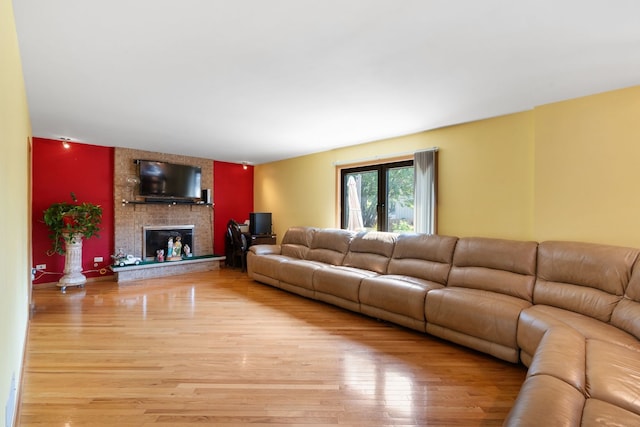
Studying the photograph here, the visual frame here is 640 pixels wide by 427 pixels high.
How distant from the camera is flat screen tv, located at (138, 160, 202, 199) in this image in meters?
5.61

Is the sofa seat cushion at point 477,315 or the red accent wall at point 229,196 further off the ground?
the red accent wall at point 229,196

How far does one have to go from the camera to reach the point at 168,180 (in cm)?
588

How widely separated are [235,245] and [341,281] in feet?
11.2

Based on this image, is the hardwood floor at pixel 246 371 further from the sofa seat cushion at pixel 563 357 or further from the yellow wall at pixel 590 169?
the yellow wall at pixel 590 169

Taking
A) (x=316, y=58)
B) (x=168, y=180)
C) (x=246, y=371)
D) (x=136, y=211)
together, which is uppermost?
(x=316, y=58)

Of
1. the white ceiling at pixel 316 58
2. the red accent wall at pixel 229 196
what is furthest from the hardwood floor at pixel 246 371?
the red accent wall at pixel 229 196

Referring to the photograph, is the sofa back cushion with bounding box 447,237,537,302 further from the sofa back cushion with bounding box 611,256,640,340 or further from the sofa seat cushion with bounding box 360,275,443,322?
the sofa back cushion with bounding box 611,256,640,340

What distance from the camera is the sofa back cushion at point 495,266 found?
294cm

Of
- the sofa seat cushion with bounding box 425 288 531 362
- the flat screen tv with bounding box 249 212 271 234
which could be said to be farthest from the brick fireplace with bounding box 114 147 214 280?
the sofa seat cushion with bounding box 425 288 531 362

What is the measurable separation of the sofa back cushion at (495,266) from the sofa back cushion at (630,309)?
24.3 inches

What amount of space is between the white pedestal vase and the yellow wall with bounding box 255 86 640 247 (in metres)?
4.95

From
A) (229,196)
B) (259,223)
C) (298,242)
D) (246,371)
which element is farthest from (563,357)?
(229,196)

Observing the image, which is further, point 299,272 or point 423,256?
point 299,272

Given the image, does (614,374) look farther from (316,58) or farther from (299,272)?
(299,272)
